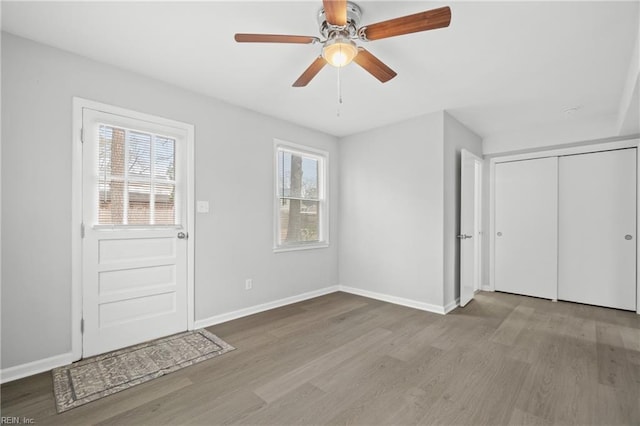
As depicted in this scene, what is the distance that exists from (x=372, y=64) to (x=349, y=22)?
325mm

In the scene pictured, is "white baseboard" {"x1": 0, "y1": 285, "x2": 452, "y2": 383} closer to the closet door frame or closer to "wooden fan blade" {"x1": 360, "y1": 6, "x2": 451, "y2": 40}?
the closet door frame

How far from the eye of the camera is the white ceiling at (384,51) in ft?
6.46

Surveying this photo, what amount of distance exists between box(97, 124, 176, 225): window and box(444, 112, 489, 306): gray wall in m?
3.25

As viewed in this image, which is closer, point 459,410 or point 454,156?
point 459,410

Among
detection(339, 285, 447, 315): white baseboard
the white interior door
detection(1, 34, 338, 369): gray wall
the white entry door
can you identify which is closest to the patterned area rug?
the white entry door

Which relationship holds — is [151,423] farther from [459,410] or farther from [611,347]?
[611,347]

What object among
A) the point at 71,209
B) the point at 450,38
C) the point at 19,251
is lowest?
the point at 19,251

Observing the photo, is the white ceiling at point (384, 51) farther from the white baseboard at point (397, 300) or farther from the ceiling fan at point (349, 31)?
the white baseboard at point (397, 300)

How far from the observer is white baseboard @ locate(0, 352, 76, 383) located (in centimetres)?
217

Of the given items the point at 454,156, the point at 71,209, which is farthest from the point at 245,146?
the point at 454,156

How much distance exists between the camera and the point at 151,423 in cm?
176

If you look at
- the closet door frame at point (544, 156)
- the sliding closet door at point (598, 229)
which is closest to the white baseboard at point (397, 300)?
the closet door frame at point (544, 156)

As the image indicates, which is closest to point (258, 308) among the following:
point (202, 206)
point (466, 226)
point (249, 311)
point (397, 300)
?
point (249, 311)

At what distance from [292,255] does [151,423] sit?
263 centimetres
